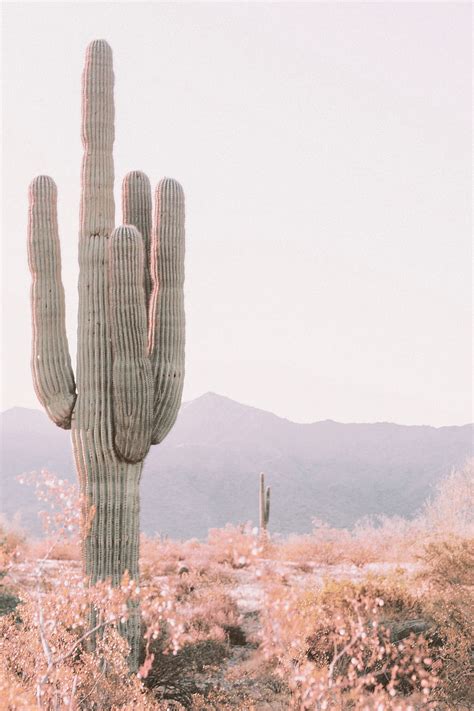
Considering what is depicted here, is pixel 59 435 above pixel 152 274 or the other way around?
the other way around

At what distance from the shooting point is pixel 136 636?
782cm

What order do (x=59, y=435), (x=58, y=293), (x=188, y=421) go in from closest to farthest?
(x=58, y=293)
(x=59, y=435)
(x=188, y=421)

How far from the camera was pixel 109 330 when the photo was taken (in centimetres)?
814

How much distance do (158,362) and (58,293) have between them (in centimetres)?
133

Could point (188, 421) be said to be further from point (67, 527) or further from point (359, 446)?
point (67, 527)

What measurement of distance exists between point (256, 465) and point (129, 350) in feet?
114

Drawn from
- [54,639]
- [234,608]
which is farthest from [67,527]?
[234,608]

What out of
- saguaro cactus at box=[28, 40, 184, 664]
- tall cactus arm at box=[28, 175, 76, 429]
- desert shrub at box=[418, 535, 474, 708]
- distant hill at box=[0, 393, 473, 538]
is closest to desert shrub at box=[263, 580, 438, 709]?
desert shrub at box=[418, 535, 474, 708]

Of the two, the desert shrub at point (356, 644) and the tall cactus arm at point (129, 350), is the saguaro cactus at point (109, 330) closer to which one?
the tall cactus arm at point (129, 350)

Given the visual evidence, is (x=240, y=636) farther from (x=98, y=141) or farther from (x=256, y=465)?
(x=256, y=465)

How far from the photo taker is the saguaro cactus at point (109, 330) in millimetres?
7863

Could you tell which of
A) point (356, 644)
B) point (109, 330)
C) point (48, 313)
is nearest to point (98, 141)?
point (48, 313)

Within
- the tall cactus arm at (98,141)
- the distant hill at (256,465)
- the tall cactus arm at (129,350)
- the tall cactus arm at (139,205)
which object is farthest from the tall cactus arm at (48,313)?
the distant hill at (256,465)

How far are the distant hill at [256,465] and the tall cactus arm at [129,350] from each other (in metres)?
27.3
